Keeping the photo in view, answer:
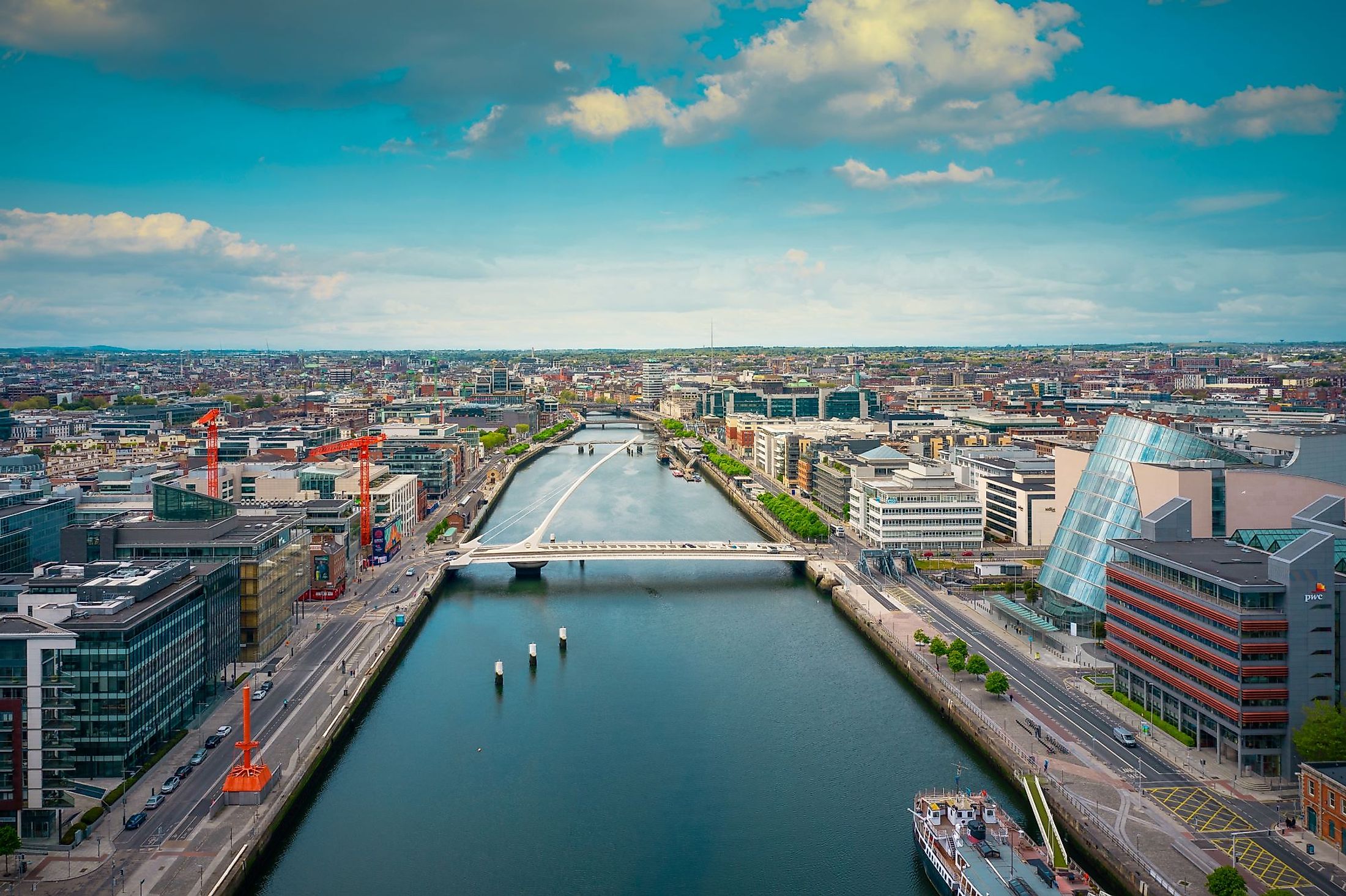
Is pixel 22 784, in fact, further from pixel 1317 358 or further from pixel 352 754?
pixel 1317 358

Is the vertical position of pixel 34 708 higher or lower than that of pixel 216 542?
lower

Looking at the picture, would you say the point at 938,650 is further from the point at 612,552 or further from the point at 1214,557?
the point at 612,552

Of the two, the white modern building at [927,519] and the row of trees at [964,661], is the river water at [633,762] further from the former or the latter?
the white modern building at [927,519]

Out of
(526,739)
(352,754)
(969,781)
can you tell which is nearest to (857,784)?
(969,781)

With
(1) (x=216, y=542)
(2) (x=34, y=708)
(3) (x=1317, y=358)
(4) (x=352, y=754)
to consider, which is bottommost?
(4) (x=352, y=754)

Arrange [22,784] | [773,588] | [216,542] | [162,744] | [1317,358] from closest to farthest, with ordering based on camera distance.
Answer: [22,784]
[162,744]
[216,542]
[773,588]
[1317,358]

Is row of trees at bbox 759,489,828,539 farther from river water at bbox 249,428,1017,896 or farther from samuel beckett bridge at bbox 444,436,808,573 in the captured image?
river water at bbox 249,428,1017,896

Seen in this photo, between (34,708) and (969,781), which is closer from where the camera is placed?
(34,708)

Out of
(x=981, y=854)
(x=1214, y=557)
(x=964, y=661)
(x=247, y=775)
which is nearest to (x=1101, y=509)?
(x=964, y=661)
